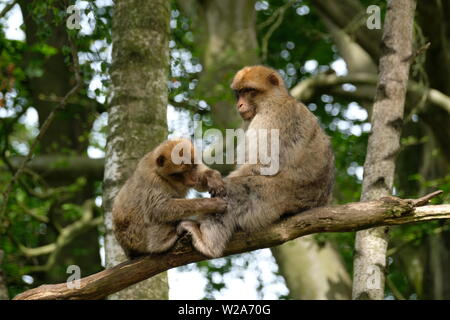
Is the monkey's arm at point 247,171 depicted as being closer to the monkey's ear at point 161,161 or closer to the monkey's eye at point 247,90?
the monkey's ear at point 161,161

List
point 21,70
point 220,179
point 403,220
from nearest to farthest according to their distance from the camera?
point 403,220
point 220,179
point 21,70

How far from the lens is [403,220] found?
17.0 feet

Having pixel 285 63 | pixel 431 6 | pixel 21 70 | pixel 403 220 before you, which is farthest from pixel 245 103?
pixel 285 63

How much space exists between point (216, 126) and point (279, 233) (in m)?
4.68

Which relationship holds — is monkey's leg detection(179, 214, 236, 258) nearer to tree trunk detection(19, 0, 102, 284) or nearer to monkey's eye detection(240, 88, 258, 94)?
monkey's eye detection(240, 88, 258, 94)

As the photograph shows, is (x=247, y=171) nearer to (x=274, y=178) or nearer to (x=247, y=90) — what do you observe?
(x=274, y=178)

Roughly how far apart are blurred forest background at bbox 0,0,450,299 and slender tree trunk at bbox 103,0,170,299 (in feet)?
2.73

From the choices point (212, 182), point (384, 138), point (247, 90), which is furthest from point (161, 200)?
point (384, 138)

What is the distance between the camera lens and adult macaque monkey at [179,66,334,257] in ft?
17.7

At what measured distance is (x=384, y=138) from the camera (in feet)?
20.2

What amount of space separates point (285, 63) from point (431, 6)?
5.55 metres

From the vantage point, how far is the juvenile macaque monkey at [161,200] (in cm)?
540

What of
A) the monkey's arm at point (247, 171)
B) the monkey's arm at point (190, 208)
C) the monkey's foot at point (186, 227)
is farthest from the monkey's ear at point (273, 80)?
the monkey's foot at point (186, 227)
